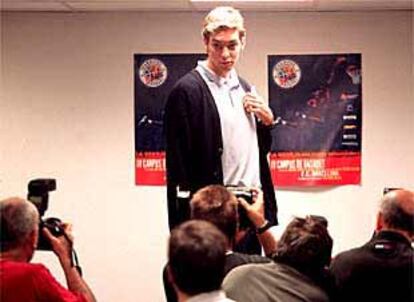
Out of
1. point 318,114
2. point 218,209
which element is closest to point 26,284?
point 218,209

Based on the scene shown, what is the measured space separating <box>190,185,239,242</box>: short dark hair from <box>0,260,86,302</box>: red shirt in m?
0.55

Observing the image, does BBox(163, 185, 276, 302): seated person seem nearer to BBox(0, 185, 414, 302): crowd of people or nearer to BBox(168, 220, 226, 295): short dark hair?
BBox(0, 185, 414, 302): crowd of people

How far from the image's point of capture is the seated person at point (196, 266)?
1.87 metres

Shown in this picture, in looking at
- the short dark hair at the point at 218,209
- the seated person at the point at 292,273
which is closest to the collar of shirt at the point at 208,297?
the seated person at the point at 292,273

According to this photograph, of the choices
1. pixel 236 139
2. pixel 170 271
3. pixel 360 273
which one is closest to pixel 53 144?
pixel 236 139

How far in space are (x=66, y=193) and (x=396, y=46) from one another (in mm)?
2523

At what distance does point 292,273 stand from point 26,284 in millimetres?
850

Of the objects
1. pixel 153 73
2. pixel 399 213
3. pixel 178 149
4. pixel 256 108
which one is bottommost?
pixel 399 213

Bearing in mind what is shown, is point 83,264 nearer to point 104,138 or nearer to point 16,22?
point 104,138

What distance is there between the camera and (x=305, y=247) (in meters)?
2.33

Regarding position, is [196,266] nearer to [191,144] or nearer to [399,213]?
[191,144]

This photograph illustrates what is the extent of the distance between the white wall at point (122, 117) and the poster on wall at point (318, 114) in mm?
73

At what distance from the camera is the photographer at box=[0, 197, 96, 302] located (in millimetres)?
2289

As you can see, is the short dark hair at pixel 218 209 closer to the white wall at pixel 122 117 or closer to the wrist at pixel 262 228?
the wrist at pixel 262 228
